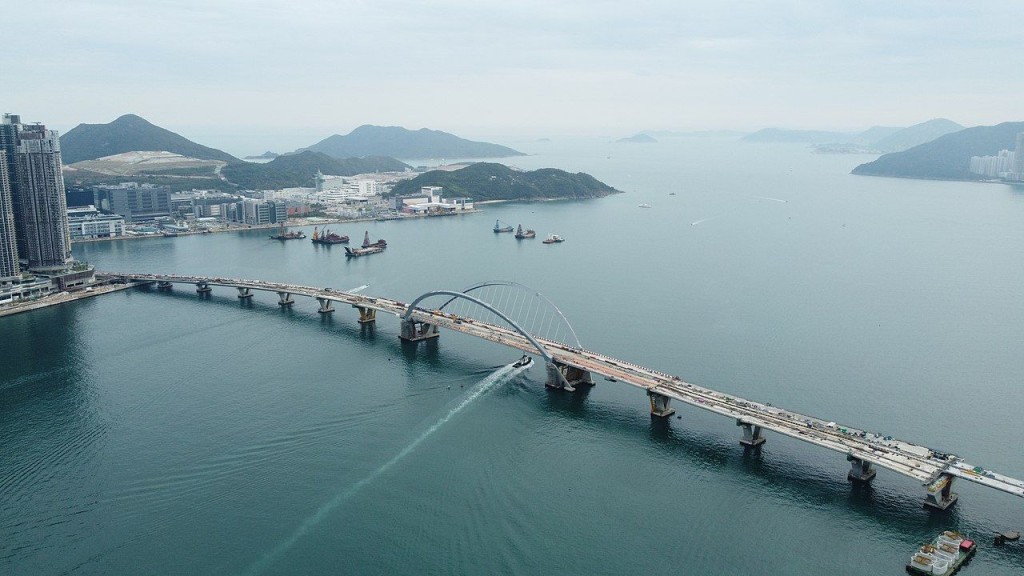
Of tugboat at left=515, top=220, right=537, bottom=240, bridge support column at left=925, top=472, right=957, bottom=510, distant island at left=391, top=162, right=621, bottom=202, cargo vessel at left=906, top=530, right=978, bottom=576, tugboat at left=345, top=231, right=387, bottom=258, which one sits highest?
distant island at left=391, top=162, right=621, bottom=202

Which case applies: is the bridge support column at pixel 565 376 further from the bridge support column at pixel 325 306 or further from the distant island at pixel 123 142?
the distant island at pixel 123 142

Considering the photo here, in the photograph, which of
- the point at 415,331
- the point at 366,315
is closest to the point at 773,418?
the point at 415,331

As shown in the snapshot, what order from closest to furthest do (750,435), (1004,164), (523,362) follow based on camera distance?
(750,435) → (523,362) → (1004,164)

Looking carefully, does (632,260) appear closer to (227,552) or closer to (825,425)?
(825,425)

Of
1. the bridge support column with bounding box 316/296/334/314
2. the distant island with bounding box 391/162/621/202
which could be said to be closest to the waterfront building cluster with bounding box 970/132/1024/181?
the distant island with bounding box 391/162/621/202

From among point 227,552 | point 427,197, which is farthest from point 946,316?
point 427,197

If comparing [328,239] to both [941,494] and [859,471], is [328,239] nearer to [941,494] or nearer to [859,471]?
[859,471]

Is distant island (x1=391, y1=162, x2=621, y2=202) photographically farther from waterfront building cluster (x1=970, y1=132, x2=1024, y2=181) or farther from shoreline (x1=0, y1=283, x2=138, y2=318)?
waterfront building cluster (x1=970, y1=132, x2=1024, y2=181)

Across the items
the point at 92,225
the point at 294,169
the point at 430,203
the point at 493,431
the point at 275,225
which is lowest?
the point at 493,431
